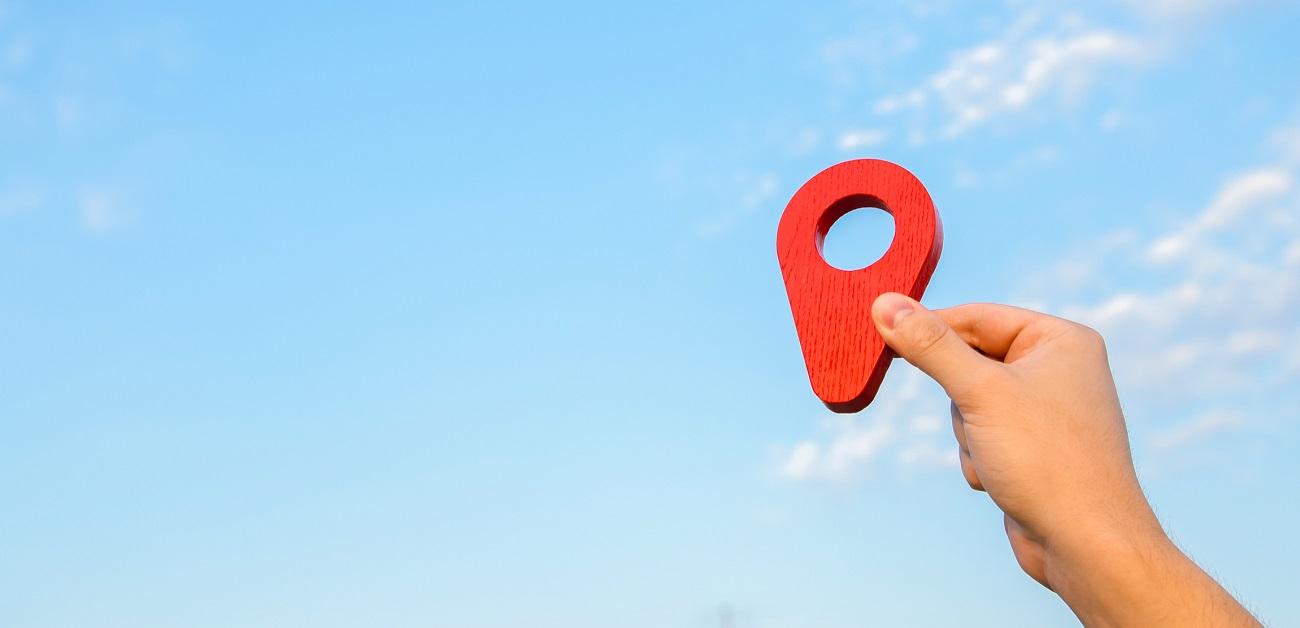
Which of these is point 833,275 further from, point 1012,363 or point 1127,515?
point 1127,515

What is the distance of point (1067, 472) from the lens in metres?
3.53

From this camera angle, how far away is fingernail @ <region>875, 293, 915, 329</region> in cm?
406

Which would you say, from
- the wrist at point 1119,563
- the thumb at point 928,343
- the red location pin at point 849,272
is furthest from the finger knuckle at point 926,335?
the wrist at point 1119,563

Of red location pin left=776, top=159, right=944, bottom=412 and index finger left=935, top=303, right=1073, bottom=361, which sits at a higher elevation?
red location pin left=776, top=159, right=944, bottom=412

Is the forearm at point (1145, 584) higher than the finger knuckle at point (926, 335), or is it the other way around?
the finger knuckle at point (926, 335)

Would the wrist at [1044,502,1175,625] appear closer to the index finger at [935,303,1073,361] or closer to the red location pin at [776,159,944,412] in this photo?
the index finger at [935,303,1073,361]

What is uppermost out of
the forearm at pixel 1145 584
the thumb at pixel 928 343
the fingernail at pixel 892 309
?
the fingernail at pixel 892 309

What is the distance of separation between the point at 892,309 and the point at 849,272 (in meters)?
0.44

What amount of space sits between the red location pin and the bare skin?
369mm

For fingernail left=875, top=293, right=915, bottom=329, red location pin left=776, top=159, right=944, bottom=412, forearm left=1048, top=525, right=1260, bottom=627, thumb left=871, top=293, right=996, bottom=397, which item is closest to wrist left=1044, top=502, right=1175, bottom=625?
forearm left=1048, top=525, right=1260, bottom=627

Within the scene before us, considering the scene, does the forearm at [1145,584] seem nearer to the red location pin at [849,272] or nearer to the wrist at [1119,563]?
the wrist at [1119,563]

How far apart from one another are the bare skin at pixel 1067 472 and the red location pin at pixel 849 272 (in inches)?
14.5

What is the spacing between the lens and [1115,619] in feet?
11.3

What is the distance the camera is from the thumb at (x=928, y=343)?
12.3 feet
